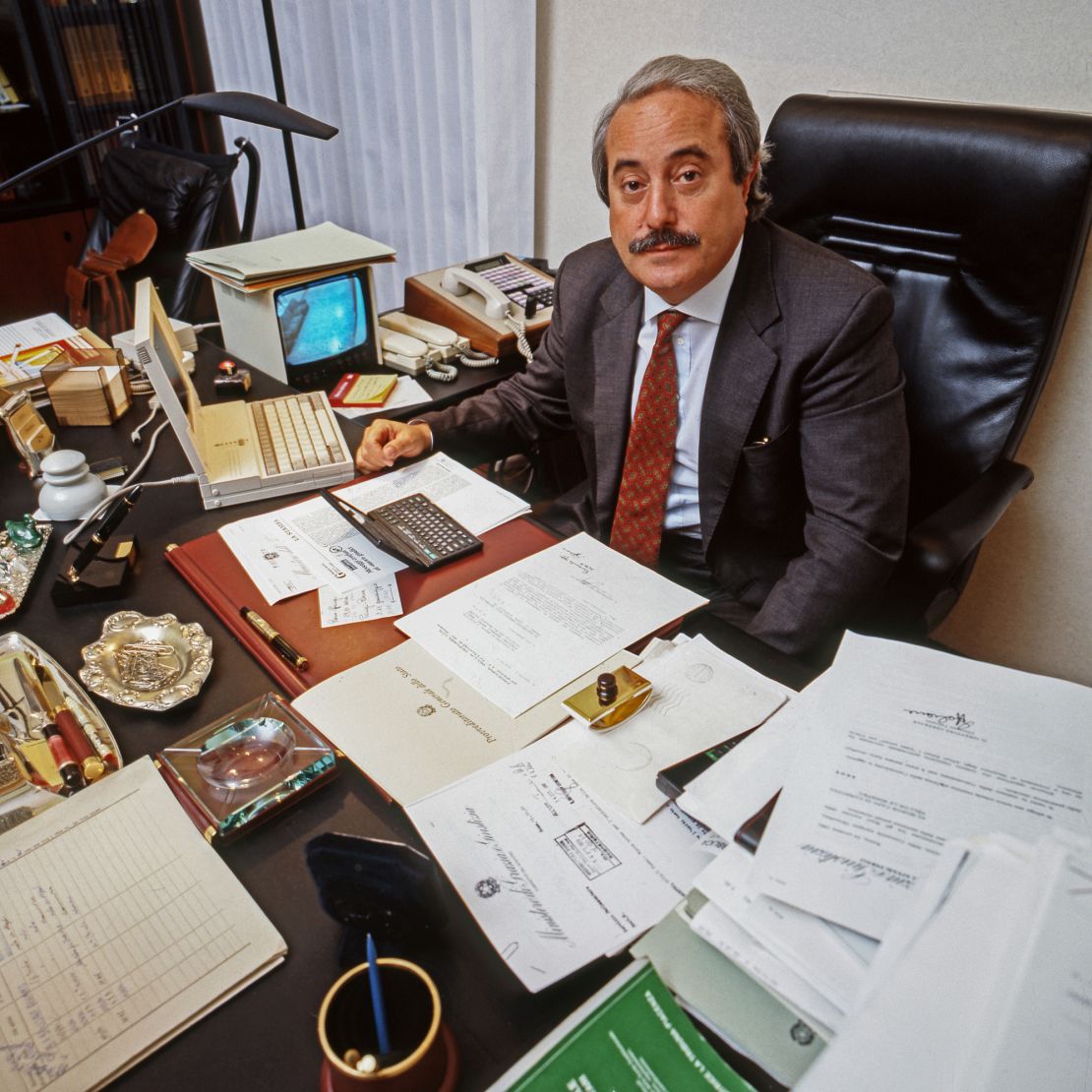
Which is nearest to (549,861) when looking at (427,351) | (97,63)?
(427,351)

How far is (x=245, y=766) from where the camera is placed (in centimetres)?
80

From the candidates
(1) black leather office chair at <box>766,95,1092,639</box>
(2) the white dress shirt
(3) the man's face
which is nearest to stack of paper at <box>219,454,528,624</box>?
(2) the white dress shirt

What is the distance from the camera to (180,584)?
3.57ft

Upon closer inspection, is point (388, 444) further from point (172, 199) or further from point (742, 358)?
point (172, 199)

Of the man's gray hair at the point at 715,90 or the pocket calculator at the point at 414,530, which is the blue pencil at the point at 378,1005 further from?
the man's gray hair at the point at 715,90

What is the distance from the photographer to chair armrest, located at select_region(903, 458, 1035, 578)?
115cm

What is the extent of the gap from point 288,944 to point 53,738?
0.35 metres

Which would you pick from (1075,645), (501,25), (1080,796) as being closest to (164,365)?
(1080,796)

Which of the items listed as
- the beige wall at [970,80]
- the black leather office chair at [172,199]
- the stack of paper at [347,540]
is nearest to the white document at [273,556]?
the stack of paper at [347,540]

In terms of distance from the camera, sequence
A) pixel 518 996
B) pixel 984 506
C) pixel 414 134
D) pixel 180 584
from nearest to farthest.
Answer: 1. pixel 518 996
2. pixel 180 584
3. pixel 984 506
4. pixel 414 134

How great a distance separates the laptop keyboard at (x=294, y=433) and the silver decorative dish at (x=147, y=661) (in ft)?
1.19

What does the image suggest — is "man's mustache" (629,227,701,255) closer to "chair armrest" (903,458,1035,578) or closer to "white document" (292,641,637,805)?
"chair armrest" (903,458,1035,578)

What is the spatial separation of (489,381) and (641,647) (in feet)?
3.25

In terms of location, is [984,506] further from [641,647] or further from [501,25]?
[501,25]
